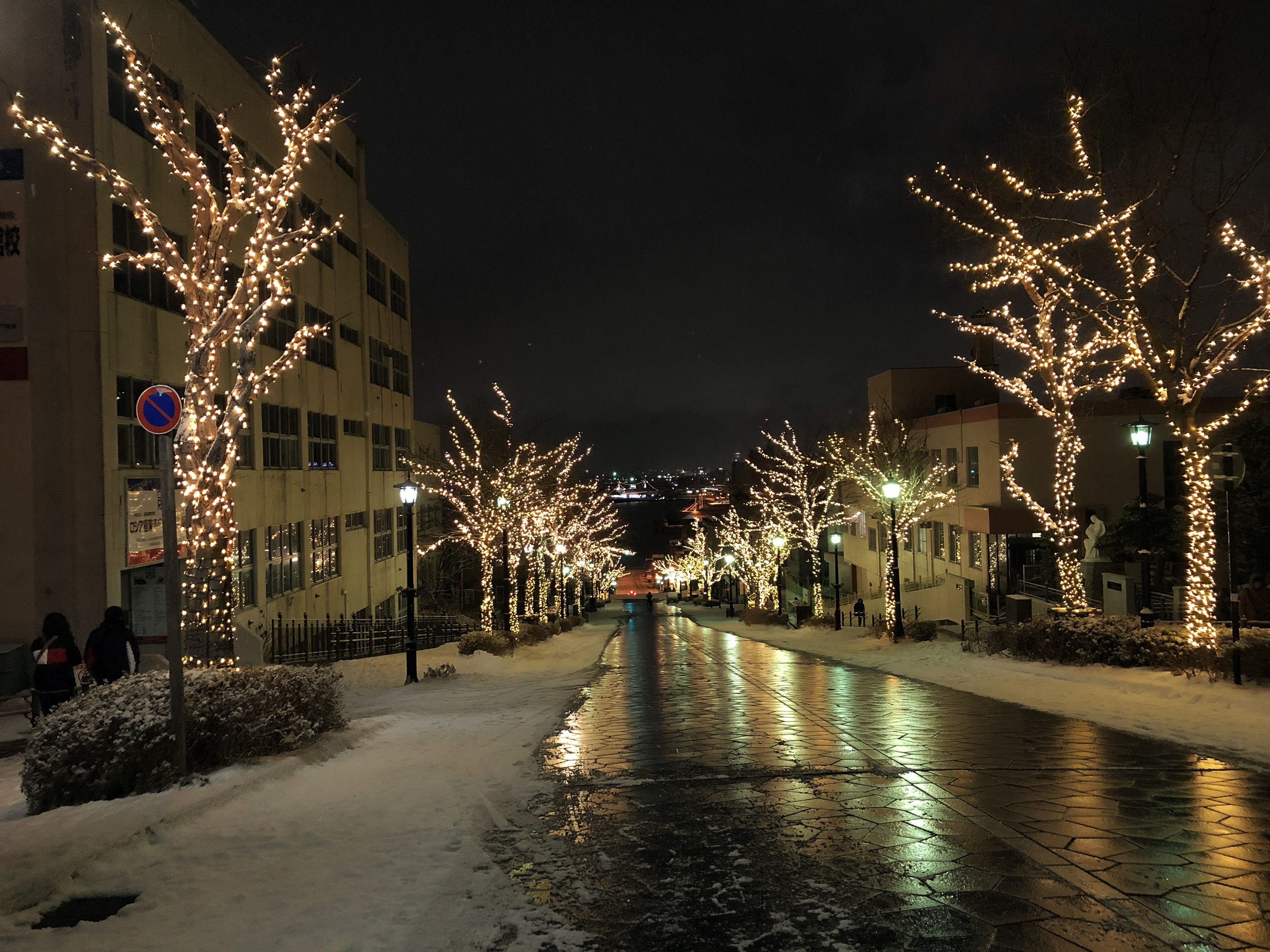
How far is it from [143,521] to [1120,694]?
18.1 m

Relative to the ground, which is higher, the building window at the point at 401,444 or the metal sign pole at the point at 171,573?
the building window at the point at 401,444

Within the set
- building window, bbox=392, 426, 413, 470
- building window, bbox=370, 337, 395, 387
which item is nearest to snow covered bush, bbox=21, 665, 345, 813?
building window, bbox=370, 337, 395, 387

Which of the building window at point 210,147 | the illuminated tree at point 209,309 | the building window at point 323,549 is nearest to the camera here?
the illuminated tree at point 209,309

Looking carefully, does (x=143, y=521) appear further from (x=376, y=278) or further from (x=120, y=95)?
(x=376, y=278)

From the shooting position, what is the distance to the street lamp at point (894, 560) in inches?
935

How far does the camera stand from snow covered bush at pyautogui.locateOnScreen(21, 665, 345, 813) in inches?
288

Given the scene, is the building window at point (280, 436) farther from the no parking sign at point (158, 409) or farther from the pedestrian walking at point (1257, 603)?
the pedestrian walking at point (1257, 603)

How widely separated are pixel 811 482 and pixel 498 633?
114ft

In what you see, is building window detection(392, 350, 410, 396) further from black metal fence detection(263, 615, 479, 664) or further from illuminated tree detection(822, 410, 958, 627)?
illuminated tree detection(822, 410, 958, 627)

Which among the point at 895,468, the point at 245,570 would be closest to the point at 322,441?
the point at 245,570

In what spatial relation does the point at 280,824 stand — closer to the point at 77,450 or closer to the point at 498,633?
the point at 77,450

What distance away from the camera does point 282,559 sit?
84.7 feet

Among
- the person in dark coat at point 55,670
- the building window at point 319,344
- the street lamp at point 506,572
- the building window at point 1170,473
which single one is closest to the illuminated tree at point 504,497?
the street lamp at point 506,572

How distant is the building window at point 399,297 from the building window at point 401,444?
219 inches
